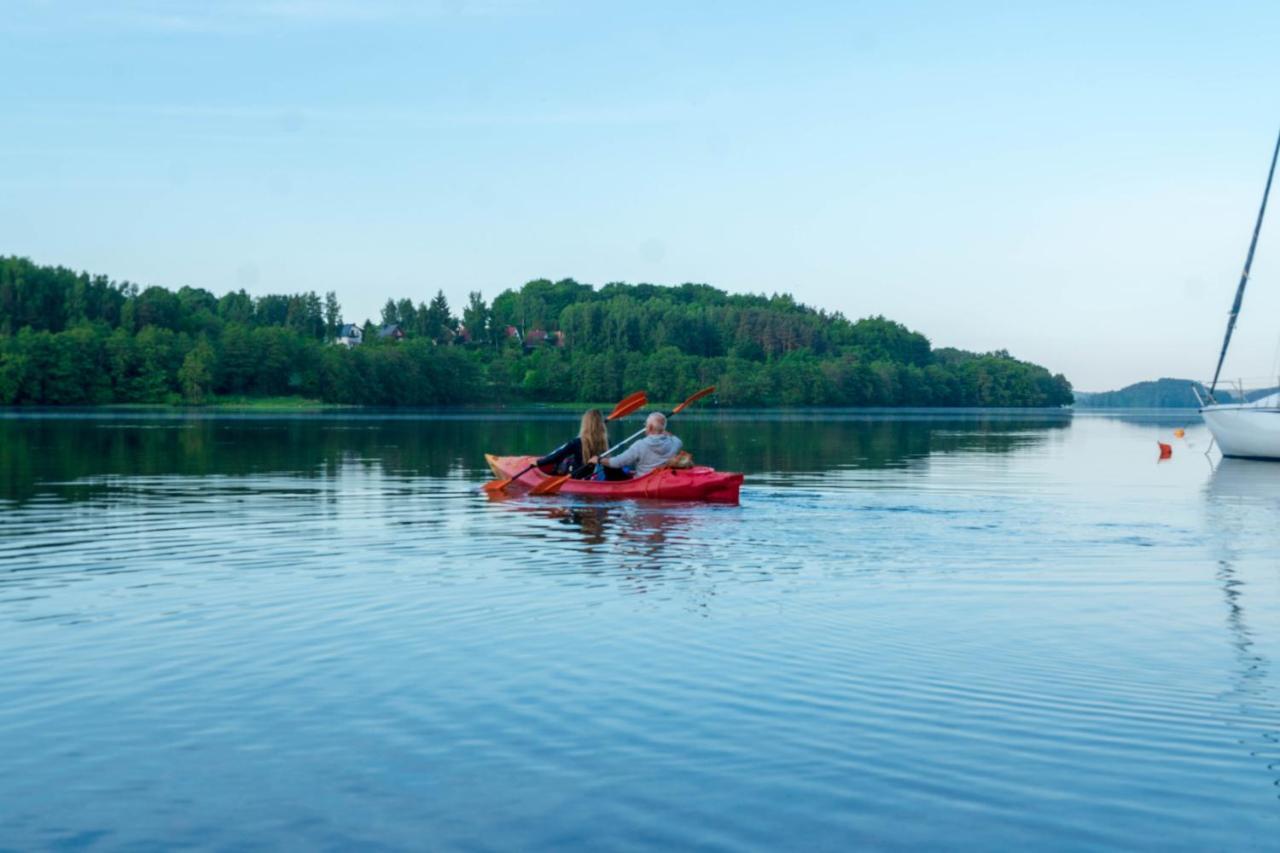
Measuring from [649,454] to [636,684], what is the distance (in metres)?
15.9

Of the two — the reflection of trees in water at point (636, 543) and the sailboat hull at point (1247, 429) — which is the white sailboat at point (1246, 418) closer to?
the sailboat hull at point (1247, 429)

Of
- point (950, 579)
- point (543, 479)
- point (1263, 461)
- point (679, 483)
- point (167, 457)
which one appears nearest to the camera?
point (950, 579)

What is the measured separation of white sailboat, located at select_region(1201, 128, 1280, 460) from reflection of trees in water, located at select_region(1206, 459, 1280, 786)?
1.57m

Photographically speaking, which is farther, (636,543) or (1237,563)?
(636,543)

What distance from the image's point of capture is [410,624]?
11.6 metres

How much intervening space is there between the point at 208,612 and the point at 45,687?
314 cm

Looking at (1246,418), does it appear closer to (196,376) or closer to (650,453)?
(650,453)

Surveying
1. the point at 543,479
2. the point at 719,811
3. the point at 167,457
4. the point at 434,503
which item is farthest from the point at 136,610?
the point at 167,457

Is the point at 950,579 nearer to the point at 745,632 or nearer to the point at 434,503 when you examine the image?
the point at 745,632

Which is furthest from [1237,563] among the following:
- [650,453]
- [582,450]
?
[582,450]

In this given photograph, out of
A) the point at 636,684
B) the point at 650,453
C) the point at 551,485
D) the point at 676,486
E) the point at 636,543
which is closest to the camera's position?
the point at 636,684

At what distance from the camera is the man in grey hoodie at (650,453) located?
24.9 meters

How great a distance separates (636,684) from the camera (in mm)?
9219

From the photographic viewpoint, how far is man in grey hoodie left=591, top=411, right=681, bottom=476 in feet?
81.8
